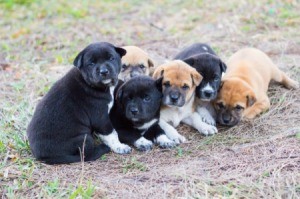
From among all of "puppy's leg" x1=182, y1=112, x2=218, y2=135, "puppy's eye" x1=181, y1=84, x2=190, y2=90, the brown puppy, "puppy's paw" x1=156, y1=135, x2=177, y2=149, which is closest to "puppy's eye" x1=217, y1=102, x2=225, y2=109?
the brown puppy

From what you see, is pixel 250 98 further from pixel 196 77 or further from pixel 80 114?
pixel 80 114

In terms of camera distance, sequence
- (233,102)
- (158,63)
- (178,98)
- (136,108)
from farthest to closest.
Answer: (158,63), (233,102), (178,98), (136,108)

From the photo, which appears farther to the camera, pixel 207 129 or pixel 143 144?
pixel 207 129

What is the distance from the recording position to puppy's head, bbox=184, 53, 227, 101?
8.72m

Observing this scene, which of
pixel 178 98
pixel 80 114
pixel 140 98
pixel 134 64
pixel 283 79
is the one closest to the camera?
pixel 80 114

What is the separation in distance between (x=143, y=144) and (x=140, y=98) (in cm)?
75

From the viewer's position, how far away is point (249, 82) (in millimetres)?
9477

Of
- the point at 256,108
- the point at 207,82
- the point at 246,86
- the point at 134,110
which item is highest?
the point at 134,110

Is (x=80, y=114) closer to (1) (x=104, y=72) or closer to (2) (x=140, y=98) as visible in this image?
(1) (x=104, y=72)

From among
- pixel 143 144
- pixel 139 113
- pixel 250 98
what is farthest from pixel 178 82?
pixel 250 98

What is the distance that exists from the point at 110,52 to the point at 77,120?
114 centimetres

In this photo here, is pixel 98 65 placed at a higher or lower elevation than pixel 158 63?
higher

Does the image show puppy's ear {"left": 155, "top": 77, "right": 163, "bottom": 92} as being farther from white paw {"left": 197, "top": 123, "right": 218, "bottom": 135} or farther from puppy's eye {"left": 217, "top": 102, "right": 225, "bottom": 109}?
puppy's eye {"left": 217, "top": 102, "right": 225, "bottom": 109}

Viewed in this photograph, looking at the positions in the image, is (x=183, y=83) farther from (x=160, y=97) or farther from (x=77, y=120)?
(x=77, y=120)
